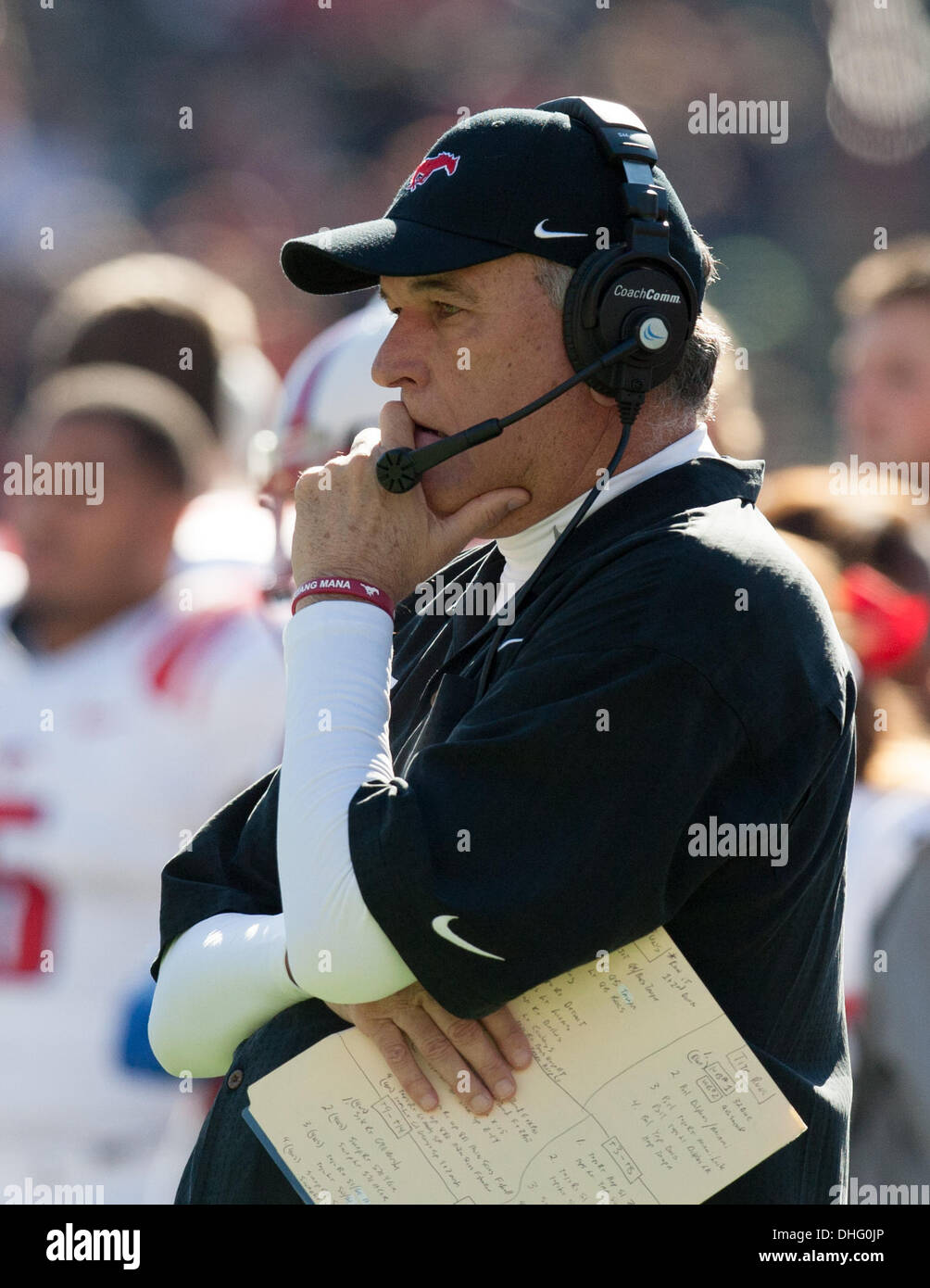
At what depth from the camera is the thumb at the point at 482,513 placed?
1.61 metres

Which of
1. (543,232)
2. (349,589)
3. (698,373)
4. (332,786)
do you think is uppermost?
(543,232)

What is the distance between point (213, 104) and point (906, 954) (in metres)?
7.91

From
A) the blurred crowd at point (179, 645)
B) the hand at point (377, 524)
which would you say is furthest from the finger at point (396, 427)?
the blurred crowd at point (179, 645)

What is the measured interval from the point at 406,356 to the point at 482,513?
0.17 meters

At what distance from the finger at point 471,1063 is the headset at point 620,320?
323mm

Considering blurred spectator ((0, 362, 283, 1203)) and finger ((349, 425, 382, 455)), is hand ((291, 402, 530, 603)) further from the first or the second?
blurred spectator ((0, 362, 283, 1203))

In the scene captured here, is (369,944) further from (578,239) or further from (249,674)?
(249,674)

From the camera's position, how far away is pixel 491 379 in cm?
162

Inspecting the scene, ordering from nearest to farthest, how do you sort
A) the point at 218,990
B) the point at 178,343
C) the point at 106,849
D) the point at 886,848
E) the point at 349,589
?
1. the point at 349,589
2. the point at 218,990
3. the point at 886,848
4. the point at 106,849
5. the point at 178,343

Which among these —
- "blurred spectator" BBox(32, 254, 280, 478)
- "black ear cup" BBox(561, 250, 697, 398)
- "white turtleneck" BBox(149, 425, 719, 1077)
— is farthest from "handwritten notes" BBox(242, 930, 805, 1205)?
"blurred spectator" BBox(32, 254, 280, 478)

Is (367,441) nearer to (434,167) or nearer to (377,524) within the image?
(377,524)

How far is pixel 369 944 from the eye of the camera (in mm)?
1396

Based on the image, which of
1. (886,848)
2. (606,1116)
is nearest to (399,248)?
(606,1116)

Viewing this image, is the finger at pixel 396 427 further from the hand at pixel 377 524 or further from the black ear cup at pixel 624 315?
the black ear cup at pixel 624 315
